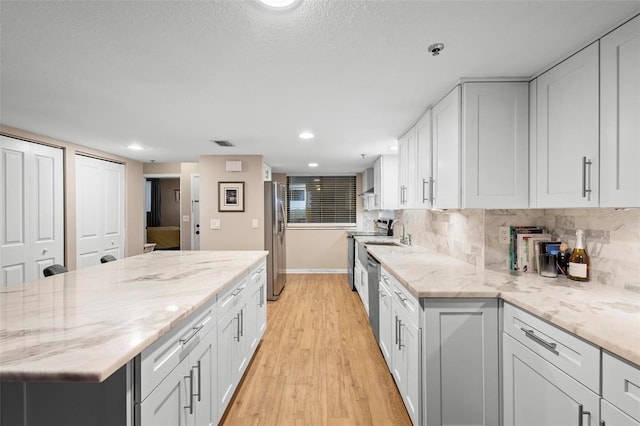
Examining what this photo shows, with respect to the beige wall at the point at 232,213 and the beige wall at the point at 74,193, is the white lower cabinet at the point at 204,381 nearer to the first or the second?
the beige wall at the point at 232,213

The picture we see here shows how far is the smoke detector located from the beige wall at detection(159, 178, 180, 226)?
8590 mm

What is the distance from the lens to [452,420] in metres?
1.61

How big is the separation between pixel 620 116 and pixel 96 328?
7.83ft

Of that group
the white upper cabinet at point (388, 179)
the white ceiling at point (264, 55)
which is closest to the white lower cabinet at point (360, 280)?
the white upper cabinet at point (388, 179)

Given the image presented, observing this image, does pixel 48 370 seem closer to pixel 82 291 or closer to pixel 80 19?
pixel 82 291

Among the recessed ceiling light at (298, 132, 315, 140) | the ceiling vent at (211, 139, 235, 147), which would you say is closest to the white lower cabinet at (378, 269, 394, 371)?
the recessed ceiling light at (298, 132, 315, 140)

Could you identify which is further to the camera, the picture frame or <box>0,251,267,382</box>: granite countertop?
the picture frame

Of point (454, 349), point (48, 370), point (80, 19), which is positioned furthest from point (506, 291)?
point (80, 19)

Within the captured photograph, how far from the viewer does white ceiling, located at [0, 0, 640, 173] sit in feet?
4.25

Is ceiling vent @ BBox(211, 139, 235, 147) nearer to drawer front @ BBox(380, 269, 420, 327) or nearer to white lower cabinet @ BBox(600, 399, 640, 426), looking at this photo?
drawer front @ BBox(380, 269, 420, 327)

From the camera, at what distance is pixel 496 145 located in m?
1.97

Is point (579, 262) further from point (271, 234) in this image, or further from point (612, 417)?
point (271, 234)

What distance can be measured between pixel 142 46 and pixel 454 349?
7.64 feet

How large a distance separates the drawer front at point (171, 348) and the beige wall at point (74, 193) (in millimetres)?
3342
